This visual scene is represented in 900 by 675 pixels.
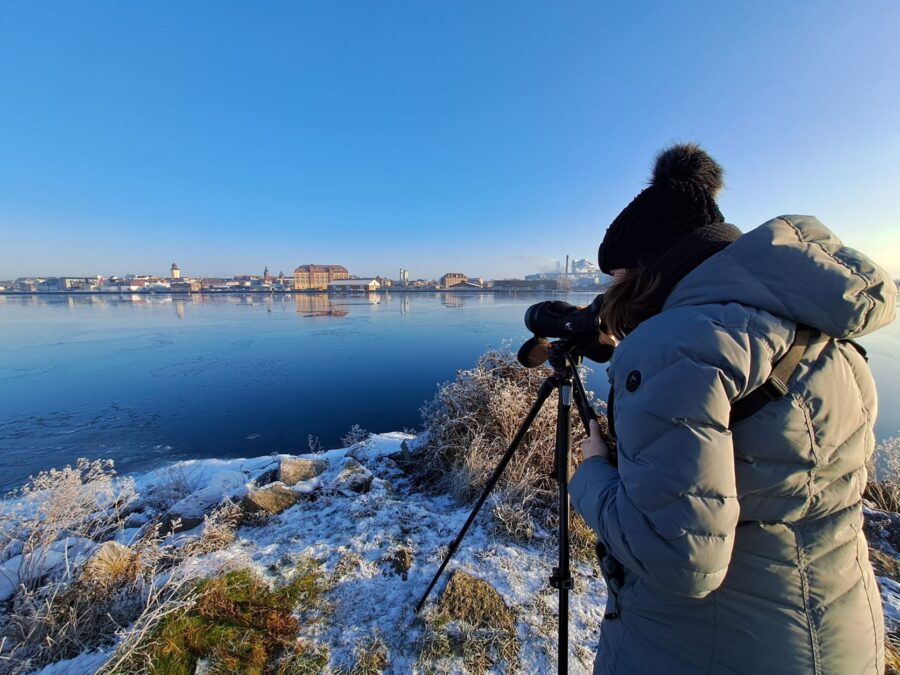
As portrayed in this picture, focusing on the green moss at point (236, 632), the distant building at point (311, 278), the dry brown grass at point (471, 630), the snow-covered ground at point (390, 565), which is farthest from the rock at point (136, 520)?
the distant building at point (311, 278)

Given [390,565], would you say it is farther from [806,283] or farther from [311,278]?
[311,278]

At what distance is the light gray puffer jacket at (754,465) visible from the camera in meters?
0.74

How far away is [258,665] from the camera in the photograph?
5.67 feet

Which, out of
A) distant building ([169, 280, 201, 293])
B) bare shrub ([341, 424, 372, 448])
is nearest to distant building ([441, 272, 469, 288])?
distant building ([169, 280, 201, 293])

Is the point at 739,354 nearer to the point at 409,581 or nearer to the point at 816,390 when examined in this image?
the point at 816,390

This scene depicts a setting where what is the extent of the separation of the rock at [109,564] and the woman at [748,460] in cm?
273

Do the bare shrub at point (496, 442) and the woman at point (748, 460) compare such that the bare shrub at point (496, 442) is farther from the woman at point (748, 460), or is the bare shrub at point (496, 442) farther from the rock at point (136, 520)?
the rock at point (136, 520)

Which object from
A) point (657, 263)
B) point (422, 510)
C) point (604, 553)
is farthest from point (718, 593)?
point (422, 510)

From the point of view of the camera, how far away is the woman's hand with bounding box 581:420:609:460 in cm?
115

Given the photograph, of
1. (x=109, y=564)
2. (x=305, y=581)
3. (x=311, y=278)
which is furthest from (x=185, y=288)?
(x=305, y=581)

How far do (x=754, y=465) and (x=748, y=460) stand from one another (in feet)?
0.06

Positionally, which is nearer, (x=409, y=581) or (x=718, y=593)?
(x=718, y=593)

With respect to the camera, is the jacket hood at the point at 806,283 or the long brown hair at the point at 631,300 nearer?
the jacket hood at the point at 806,283

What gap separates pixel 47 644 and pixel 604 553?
266 cm
